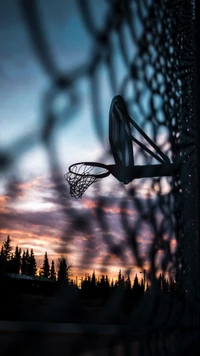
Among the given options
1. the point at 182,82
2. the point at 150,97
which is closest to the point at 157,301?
the point at 150,97

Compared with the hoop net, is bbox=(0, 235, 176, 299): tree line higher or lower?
lower

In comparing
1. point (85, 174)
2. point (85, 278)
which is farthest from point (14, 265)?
point (85, 174)

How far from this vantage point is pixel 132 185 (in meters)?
0.65

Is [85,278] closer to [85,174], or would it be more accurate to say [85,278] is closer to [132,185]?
[132,185]

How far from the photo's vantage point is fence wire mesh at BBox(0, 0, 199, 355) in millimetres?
330

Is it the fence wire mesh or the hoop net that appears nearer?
the fence wire mesh

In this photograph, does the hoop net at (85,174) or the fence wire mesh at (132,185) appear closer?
the fence wire mesh at (132,185)

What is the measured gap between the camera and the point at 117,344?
49 centimetres

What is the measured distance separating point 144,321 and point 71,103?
0.31 metres

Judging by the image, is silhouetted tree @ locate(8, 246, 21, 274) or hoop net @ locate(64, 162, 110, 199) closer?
silhouetted tree @ locate(8, 246, 21, 274)

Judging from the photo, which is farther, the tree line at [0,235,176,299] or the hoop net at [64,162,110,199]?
the hoop net at [64,162,110,199]

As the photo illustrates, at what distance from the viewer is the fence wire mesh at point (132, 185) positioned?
1.08ft

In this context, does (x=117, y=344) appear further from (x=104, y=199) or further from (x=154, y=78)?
(x=154, y=78)

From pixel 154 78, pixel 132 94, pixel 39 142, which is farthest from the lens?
pixel 154 78
